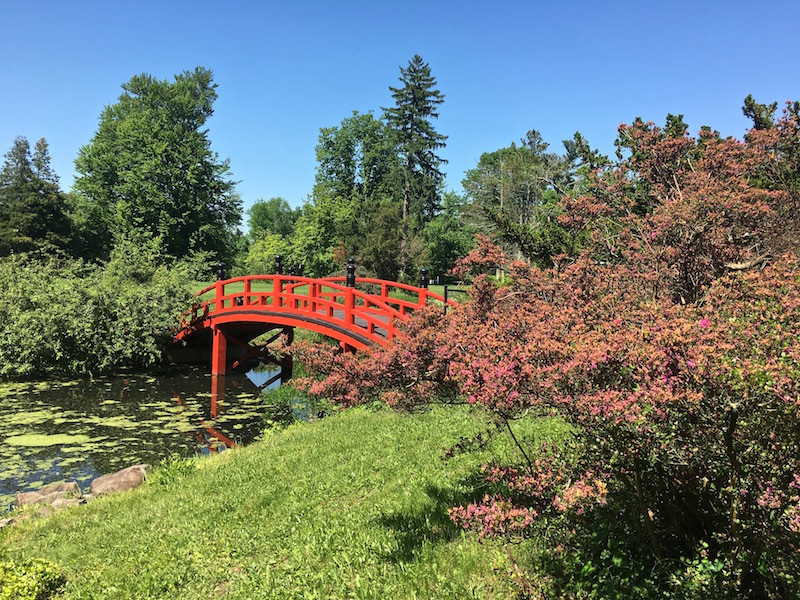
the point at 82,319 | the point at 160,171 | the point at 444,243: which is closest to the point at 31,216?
the point at 160,171

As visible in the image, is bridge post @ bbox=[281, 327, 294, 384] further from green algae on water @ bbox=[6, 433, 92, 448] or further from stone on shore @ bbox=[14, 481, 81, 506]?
stone on shore @ bbox=[14, 481, 81, 506]

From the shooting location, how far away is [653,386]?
2.15m

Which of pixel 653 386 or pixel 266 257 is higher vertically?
pixel 266 257

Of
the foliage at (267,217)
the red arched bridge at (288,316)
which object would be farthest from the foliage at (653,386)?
the foliage at (267,217)

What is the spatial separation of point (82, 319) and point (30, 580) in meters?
12.6

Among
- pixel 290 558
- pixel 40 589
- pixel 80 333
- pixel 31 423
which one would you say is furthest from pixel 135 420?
pixel 290 558

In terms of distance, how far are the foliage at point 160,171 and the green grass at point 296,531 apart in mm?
29319

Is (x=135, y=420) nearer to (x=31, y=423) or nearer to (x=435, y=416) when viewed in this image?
(x=31, y=423)

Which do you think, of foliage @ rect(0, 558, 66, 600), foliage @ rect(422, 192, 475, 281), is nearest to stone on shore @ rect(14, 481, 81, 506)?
foliage @ rect(0, 558, 66, 600)

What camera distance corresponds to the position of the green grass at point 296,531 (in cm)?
363

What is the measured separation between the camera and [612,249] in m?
4.20

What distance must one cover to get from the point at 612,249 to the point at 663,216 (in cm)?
64

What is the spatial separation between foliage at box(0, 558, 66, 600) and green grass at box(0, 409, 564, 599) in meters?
0.14

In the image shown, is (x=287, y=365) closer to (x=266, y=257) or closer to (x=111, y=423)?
(x=111, y=423)
